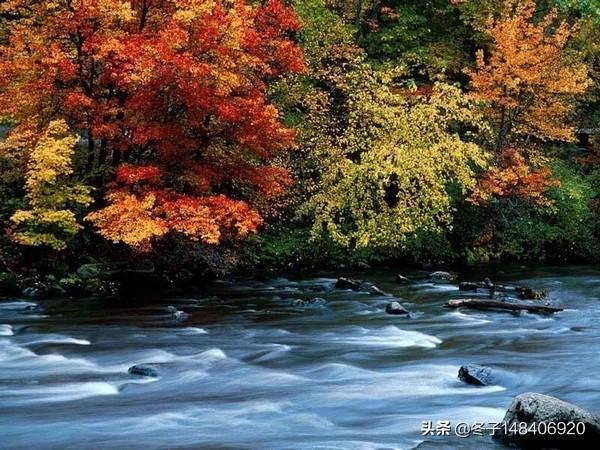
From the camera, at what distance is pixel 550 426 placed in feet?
23.5

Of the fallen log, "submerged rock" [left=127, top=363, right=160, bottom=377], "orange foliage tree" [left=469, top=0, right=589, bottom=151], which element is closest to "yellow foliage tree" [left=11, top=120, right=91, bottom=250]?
"submerged rock" [left=127, top=363, right=160, bottom=377]

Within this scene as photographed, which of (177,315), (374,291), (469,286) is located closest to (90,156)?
(177,315)

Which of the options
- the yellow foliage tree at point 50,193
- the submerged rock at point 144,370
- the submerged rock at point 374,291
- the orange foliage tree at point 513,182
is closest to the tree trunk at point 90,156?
the yellow foliage tree at point 50,193

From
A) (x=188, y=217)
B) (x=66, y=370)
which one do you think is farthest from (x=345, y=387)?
(x=188, y=217)

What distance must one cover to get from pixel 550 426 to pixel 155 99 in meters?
12.1

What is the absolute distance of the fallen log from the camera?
1470 cm

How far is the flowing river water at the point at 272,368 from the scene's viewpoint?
8.03 m

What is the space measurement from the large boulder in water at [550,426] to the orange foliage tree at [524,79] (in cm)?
1643

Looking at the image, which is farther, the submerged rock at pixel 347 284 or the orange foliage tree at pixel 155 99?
the submerged rock at pixel 347 284

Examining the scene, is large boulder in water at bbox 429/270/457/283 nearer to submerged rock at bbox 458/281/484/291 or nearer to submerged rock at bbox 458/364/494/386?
submerged rock at bbox 458/281/484/291

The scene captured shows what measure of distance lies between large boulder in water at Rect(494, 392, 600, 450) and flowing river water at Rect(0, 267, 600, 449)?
0.42 metres

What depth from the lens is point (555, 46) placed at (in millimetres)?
23984

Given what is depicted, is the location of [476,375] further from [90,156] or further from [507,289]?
[90,156]

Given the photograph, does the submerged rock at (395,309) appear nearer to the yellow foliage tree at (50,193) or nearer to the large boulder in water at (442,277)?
the large boulder in water at (442,277)
